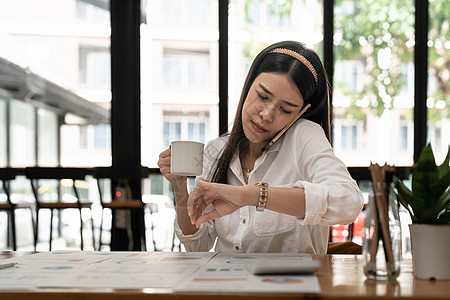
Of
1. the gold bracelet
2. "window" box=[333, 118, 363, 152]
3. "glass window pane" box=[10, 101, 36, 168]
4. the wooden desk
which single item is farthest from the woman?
"glass window pane" box=[10, 101, 36, 168]

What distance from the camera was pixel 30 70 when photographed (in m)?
5.29

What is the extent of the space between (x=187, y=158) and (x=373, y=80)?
14.3 feet

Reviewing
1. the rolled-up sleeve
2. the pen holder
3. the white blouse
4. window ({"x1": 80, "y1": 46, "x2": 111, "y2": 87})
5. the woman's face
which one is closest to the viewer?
the pen holder

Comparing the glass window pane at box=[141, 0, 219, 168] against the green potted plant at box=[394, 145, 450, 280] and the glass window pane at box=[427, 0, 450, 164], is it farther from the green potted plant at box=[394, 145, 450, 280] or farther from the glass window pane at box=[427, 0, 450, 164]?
the green potted plant at box=[394, 145, 450, 280]

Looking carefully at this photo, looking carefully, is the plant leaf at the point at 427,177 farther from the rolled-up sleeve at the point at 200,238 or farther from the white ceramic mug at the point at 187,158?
the rolled-up sleeve at the point at 200,238

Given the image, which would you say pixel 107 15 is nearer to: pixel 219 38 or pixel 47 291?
pixel 219 38

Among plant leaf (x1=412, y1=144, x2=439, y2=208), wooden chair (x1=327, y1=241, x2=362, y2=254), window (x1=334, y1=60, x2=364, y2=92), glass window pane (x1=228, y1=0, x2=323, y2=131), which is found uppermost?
glass window pane (x1=228, y1=0, x2=323, y2=131)

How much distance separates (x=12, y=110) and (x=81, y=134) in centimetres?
78

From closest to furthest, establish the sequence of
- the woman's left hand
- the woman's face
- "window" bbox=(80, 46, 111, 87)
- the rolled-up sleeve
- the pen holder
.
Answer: the pen holder < the woman's left hand < the woman's face < the rolled-up sleeve < "window" bbox=(80, 46, 111, 87)

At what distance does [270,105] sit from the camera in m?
1.48

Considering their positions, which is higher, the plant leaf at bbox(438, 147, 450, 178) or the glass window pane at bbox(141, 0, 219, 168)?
the glass window pane at bbox(141, 0, 219, 168)

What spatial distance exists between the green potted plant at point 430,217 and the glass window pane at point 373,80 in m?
4.17

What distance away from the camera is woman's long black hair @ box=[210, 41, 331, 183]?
1485 millimetres

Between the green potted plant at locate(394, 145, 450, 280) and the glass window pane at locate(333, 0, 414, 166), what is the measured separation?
4.17m
